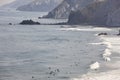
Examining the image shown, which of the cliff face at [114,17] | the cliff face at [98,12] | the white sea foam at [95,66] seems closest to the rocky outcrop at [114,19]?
the cliff face at [114,17]

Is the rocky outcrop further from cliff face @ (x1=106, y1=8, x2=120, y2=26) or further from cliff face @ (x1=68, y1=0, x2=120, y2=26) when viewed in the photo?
cliff face @ (x1=68, y1=0, x2=120, y2=26)

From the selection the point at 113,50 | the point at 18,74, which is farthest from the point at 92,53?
the point at 18,74

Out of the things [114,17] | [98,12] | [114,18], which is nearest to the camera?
[114,18]

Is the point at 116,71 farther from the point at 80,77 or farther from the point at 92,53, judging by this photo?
the point at 92,53

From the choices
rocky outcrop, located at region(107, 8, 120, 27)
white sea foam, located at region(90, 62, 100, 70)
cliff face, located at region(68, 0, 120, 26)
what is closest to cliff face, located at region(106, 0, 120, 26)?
rocky outcrop, located at region(107, 8, 120, 27)

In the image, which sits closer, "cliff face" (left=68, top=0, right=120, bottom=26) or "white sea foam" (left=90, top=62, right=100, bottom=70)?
"white sea foam" (left=90, top=62, right=100, bottom=70)

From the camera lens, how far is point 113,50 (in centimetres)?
6838

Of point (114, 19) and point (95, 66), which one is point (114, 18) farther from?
point (95, 66)

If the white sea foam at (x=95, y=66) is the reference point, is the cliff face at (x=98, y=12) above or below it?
below

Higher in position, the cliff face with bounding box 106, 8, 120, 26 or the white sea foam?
the white sea foam

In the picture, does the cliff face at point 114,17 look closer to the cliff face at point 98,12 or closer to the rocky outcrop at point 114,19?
the rocky outcrop at point 114,19

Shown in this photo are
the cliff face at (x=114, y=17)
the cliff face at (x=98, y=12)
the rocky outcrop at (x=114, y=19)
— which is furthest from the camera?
the cliff face at (x=98, y=12)

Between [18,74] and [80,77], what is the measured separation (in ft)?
22.4

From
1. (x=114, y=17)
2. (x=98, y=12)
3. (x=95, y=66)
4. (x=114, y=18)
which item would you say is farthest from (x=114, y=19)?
(x=95, y=66)
